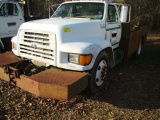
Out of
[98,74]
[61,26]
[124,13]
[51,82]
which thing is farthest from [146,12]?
[51,82]

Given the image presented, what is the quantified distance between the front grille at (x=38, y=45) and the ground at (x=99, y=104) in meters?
0.88

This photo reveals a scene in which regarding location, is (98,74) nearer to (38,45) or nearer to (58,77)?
(58,77)

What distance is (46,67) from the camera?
4738mm

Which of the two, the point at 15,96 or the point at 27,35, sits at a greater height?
the point at 27,35

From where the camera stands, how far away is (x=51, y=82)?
3826 millimetres

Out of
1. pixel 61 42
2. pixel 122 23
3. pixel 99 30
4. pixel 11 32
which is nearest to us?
pixel 61 42

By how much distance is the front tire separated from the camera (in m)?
4.72

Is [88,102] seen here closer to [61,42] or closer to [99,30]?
[61,42]

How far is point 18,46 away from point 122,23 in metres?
3.39

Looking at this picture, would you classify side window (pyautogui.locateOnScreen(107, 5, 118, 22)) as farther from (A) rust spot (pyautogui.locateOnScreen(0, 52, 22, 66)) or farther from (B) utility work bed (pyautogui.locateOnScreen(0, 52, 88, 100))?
(A) rust spot (pyautogui.locateOnScreen(0, 52, 22, 66))

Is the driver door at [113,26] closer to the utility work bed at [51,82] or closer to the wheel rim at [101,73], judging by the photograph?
the wheel rim at [101,73]

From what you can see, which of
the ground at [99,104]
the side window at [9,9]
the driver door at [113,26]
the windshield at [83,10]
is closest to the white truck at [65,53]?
the windshield at [83,10]

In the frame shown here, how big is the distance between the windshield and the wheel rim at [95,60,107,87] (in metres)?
1.38

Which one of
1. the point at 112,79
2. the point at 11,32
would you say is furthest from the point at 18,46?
the point at 11,32
